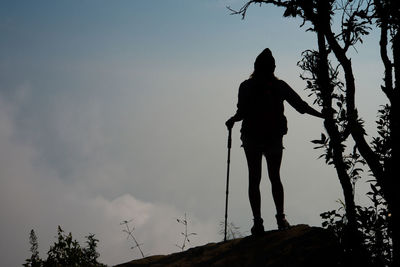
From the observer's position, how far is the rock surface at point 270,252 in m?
6.18

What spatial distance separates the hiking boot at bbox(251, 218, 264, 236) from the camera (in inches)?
290

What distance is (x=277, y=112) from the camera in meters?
7.61

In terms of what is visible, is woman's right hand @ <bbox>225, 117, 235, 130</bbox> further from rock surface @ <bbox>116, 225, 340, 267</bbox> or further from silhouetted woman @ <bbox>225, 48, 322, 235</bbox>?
rock surface @ <bbox>116, 225, 340, 267</bbox>

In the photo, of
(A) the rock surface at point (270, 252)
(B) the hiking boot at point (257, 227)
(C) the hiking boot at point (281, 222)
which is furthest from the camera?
(C) the hiking boot at point (281, 222)

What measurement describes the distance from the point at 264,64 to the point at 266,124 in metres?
0.97

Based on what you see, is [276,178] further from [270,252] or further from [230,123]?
[270,252]

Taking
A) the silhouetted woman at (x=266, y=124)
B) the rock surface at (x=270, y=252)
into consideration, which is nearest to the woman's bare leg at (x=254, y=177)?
the silhouetted woman at (x=266, y=124)

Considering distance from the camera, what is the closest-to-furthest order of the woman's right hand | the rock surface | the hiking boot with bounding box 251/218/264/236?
the rock surface → the hiking boot with bounding box 251/218/264/236 → the woman's right hand

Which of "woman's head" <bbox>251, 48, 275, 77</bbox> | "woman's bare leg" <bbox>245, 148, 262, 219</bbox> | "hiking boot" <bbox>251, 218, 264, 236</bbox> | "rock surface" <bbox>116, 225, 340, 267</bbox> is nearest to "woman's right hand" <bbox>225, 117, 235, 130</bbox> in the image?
"woman's bare leg" <bbox>245, 148, 262, 219</bbox>

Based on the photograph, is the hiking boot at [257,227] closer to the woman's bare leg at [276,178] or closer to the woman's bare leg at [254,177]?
the woman's bare leg at [254,177]

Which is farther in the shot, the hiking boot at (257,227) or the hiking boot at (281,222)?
the hiking boot at (281,222)

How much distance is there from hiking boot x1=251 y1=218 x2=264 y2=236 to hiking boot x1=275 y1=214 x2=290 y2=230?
30 centimetres

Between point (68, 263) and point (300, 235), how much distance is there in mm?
4874

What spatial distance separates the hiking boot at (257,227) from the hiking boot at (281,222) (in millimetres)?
304
